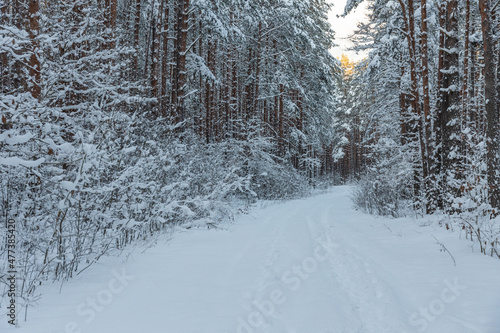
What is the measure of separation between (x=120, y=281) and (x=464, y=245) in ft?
16.9

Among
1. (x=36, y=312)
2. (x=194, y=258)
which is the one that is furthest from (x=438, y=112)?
(x=36, y=312)

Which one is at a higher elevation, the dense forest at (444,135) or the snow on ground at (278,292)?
the dense forest at (444,135)

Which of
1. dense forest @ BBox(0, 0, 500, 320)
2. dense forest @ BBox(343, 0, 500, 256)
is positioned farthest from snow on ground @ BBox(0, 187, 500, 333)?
dense forest @ BBox(343, 0, 500, 256)

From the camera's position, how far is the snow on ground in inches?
104

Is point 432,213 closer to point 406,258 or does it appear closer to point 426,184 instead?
point 426,184

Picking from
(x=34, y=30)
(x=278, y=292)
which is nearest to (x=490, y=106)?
(x=278, y=292)

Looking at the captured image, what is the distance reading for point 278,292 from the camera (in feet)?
11.4

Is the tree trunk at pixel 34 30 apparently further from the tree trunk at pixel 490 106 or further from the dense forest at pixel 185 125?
the tree trunk at pixel 490 106

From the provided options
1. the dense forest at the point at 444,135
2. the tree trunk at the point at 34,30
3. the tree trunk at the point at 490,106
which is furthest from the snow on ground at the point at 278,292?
the tree trunk at the point at 34,30

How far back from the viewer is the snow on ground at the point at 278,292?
2652mm

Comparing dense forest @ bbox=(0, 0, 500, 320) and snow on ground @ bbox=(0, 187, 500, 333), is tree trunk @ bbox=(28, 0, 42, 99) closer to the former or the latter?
dense forest @ bbox=(0, 0, 500, 320)

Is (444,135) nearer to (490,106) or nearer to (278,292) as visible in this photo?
(490,106)

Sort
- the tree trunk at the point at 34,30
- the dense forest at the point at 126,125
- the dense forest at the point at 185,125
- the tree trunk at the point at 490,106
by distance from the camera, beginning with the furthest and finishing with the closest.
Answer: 1. the tree trunk at the point at 490,106
2. the tree trunk at the point at 34,30
3. the dense forest at the point at 185,125
4. the dense forest at the point at 126,125

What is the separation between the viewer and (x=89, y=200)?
397 cm
